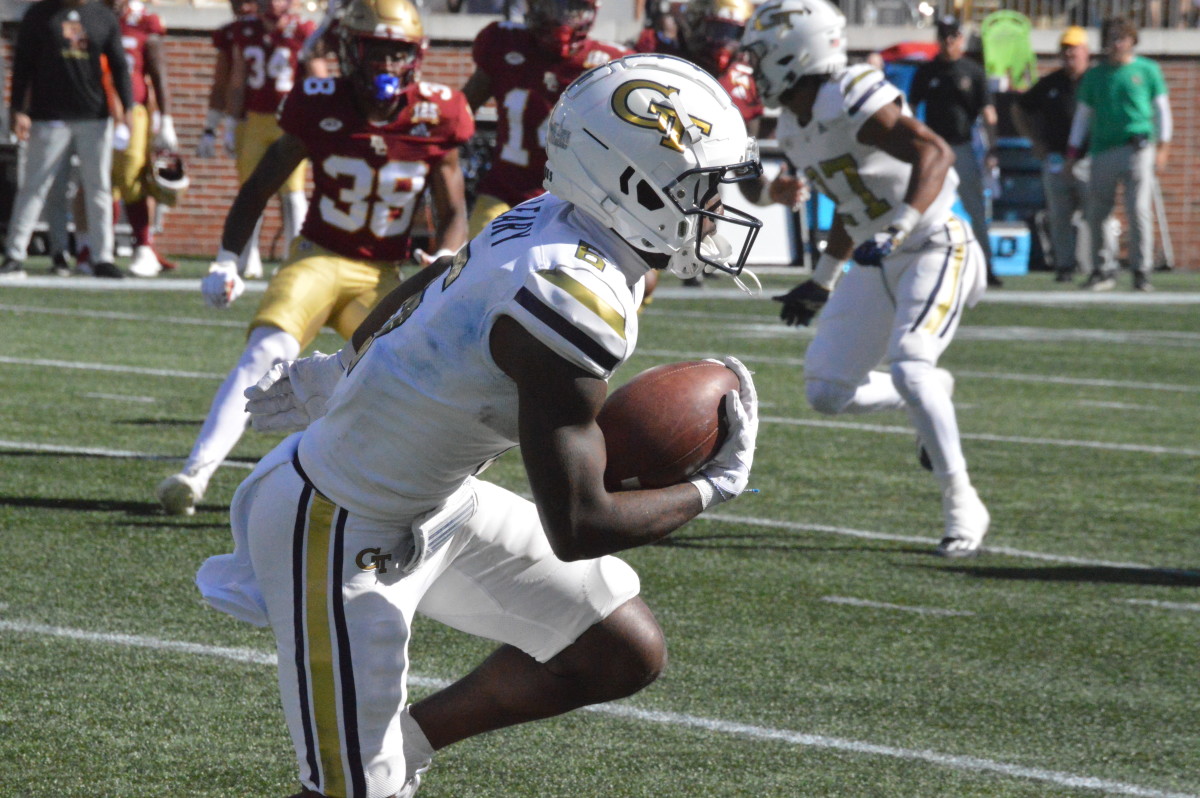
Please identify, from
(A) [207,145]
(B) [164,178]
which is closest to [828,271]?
(A) [207,145]

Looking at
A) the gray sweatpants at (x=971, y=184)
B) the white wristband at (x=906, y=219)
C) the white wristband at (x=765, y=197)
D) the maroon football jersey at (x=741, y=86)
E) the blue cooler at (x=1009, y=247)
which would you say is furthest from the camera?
the blue cooler at (x=1009, y=247)

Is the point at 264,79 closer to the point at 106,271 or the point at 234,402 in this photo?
the point at 106,271

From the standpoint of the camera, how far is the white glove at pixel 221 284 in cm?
541

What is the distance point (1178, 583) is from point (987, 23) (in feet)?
46.3

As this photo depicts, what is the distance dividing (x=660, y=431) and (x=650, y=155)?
419mm

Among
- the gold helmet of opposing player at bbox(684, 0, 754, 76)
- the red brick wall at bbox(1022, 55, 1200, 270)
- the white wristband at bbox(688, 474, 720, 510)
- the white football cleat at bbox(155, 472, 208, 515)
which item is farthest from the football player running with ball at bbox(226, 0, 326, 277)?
the white wristband at bbox(688, 474, 720, 510)

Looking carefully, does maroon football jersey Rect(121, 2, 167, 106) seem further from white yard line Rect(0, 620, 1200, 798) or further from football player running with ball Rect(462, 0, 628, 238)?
white yard line Rect(0, 620, 1200, 798)

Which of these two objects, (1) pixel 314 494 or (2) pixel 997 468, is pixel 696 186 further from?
(2) pixel 997 468

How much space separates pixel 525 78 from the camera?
7559mm

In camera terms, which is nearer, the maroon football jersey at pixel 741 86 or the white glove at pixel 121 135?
the maroon football jersey at pixel 741 86

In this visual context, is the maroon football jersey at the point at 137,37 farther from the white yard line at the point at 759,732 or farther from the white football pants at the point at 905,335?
the white yard line at the point at 759,732

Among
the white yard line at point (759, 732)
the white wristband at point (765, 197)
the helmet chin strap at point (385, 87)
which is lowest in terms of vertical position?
the white yard line at point (759, 732)

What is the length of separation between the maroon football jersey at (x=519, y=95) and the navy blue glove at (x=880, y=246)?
82.3 inches

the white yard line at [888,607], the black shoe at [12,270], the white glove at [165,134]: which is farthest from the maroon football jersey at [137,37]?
the white yard line at [888,607]
